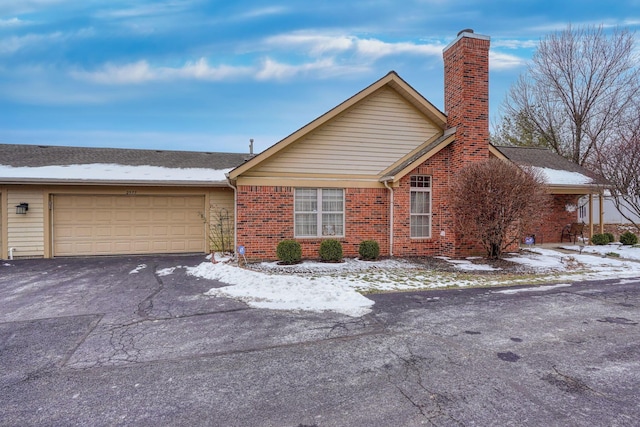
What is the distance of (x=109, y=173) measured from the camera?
11984mm

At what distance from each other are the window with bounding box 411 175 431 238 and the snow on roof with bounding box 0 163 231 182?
21.8ft

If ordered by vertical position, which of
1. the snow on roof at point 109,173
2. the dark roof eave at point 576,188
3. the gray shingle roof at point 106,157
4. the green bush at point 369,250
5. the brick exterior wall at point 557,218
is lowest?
the green bush at point 369,250

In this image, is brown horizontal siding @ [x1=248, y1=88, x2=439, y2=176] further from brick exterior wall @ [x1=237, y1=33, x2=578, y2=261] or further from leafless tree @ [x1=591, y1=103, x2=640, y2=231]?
leafless tree @ [x1=591, y1=103, x2=640, y2=231]

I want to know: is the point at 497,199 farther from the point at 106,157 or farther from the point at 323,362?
the point at 106,157

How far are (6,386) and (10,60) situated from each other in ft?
59.4

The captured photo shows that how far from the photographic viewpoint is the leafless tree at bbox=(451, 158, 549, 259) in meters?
9.11

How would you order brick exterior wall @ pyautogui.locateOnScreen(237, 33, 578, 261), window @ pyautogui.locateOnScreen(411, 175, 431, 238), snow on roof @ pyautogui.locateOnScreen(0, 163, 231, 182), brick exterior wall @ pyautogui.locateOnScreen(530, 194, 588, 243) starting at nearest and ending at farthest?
brick exterior wall @ pyautogui.locateOnScreen(237, 33, 578, 261) → snow on roof @ pyautogui.locateOnScreen(0, 163, 231, 182) → window @ pyautogui.locateOnScreen(411, 175, 431, 238) → brick exterior wall @ pyautogui.locateOnScreen(530, 194, 588, 243)

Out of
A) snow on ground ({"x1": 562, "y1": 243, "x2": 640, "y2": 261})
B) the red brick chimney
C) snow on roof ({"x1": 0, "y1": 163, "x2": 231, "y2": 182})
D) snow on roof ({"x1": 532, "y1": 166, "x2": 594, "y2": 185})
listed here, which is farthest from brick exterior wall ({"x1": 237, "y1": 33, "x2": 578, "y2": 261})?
snow on ground ({"x1": 562, "y1": 243, "x2": 640, "y2": 261})

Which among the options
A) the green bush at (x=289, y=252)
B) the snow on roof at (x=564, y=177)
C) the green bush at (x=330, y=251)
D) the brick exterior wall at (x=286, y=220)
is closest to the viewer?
the green bush at (x=289, y=252)

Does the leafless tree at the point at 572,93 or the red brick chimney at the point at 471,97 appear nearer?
the red brick chimney at the point at 471,97

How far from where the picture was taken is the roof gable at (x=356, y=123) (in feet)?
34.4

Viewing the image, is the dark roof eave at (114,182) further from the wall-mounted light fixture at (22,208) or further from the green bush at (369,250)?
the green bush at (369,250)

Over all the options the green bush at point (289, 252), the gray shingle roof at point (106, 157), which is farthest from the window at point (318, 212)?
the gray shingle roof at point (106, 157)

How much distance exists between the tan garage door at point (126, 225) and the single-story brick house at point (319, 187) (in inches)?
1.4
